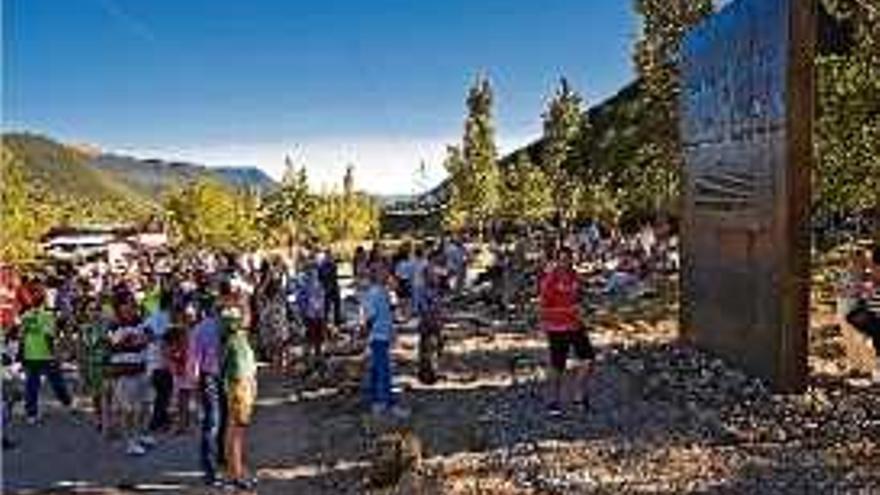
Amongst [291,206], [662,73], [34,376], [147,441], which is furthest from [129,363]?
[291,206]

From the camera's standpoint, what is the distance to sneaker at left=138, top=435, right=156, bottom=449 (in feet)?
61.9

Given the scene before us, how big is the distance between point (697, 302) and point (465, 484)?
9586mm

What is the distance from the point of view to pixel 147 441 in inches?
749

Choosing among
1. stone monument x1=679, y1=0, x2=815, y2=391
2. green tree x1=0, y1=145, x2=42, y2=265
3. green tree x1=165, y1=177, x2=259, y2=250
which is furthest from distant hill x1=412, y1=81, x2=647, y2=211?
stone monument x1=679, y1=0, x2=815, y2=391

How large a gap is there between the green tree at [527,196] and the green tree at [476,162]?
2.12 meters

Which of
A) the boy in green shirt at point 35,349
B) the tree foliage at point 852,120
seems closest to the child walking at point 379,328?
the boy in green shirt at point 35,349

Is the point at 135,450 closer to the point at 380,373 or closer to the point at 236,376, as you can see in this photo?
the point at 380,373

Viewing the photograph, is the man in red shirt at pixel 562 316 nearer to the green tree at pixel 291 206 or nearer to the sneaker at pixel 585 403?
the sneaker at pixel 585 403

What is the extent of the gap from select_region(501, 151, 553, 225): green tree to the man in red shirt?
68.4 metres

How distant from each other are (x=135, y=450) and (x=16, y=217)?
173 feet

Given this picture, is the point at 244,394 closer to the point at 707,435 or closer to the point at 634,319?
the point at 707,435

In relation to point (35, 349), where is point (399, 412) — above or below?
below

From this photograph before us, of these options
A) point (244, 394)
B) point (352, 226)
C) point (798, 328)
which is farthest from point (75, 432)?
point (352, 226)

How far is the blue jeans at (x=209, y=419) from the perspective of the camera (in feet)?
52.3
